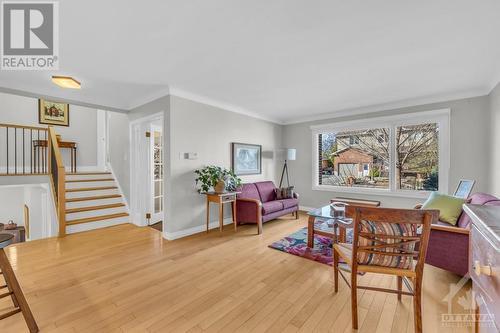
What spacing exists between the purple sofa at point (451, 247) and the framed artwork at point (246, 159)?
3.28 m

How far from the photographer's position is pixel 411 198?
4090 mm

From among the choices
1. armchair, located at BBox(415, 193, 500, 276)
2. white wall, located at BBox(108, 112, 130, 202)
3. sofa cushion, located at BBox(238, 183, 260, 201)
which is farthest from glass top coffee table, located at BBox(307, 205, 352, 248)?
white wall, located at BBox(108, 112, 130, 202)

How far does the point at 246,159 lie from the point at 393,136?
9.96 feet

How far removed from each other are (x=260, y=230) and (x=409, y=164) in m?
3.19

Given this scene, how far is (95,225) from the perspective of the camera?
13.0 ft

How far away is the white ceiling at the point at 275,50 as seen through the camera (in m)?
1.68

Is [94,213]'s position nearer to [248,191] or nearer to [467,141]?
[248,191]

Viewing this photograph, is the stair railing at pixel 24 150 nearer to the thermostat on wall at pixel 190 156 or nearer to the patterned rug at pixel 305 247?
the thermostat on wall at pixel 190 156

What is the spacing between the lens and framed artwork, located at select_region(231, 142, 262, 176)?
4.50m

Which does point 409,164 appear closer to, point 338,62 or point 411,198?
point 411,198

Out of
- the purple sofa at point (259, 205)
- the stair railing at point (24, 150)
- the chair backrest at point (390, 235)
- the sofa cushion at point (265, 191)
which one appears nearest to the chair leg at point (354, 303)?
the chair backrest at point (390, 235)

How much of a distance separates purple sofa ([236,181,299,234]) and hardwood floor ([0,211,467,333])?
0.71m

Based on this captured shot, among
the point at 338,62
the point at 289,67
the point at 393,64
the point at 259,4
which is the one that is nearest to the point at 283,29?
the point at 259,4

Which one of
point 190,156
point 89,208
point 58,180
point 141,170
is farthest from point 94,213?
point 190,156
